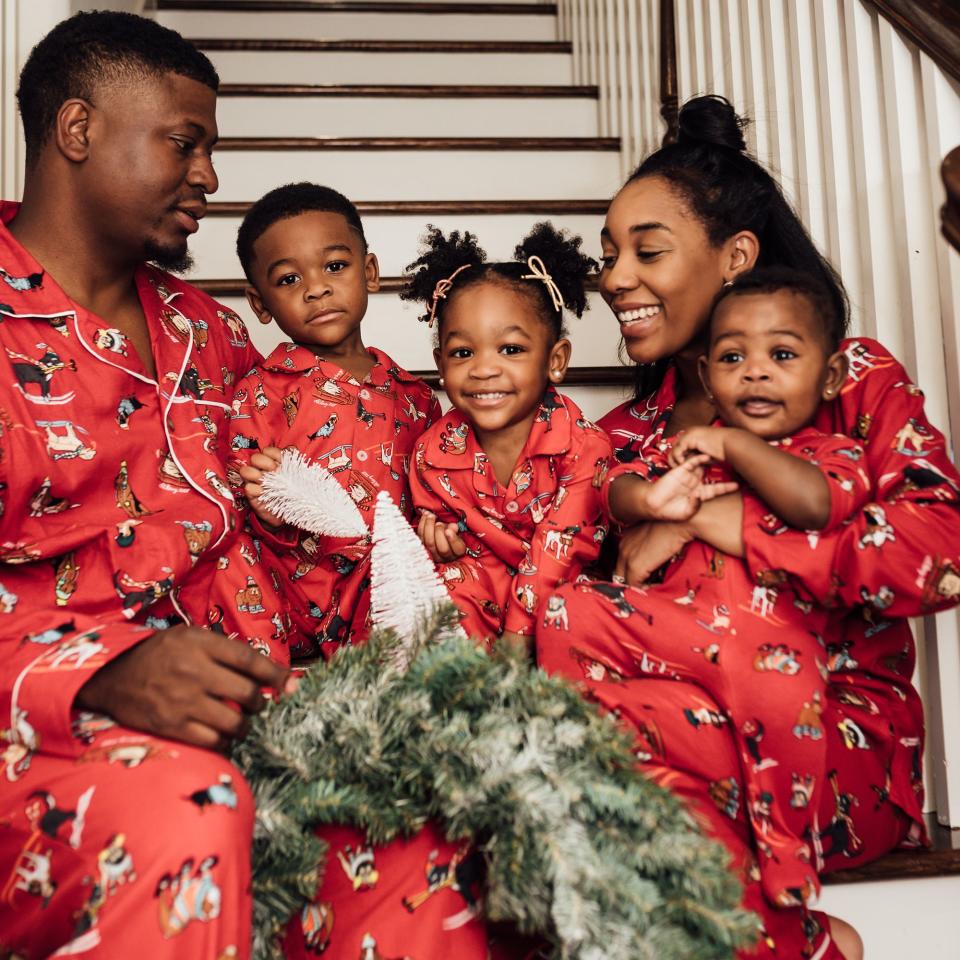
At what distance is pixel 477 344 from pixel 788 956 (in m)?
1.14

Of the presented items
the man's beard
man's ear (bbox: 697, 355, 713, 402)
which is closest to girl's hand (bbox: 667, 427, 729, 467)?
man's ear (bbox: 697, 355, 713, 402)

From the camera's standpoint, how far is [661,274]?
1759mm

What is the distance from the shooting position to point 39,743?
116cm

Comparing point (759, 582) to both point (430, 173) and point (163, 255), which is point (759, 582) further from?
point (430, 173)

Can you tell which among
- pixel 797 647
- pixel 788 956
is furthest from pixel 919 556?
pixel 788 956

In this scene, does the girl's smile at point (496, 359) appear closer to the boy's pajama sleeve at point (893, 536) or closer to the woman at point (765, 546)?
the woman at point (765, 546)

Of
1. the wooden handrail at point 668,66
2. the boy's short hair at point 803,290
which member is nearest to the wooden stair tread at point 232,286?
the wooden handrail at point 668,66

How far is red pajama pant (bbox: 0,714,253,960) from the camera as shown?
99 cm

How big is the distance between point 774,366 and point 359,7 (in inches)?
119

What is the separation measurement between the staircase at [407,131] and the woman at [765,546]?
2.55 feet

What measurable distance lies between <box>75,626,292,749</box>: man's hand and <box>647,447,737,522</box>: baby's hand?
617 millimetres

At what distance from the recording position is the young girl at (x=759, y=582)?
1.32m

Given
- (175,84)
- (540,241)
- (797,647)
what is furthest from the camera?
(540,241)

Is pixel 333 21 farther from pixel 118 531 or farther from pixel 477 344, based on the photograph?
pixel 118 531
